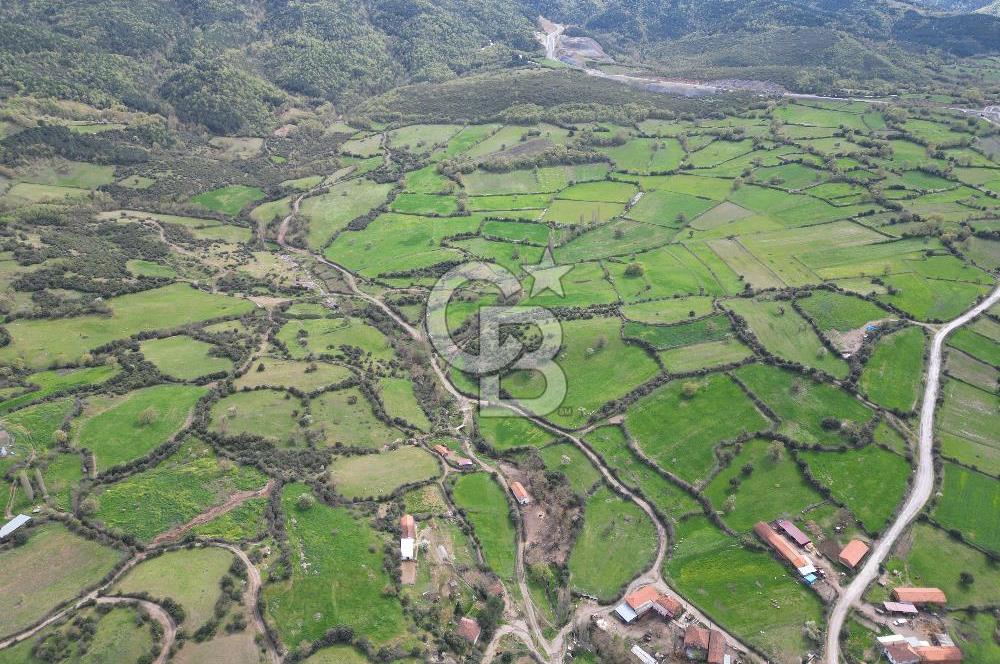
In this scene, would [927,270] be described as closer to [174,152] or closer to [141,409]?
[141,409]

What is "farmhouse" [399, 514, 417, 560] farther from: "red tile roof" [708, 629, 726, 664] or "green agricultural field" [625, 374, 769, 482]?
"green agricultural field" [625, 374, 769, 482]

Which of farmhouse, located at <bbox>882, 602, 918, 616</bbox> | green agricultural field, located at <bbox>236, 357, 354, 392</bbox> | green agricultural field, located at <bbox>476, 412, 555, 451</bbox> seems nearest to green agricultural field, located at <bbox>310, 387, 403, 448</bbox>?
green agricultural field, located at <bbox>236, 357, 354, 392</bbox>

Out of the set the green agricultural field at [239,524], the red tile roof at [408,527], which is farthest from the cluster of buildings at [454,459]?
the green agricultural field at [239,524]

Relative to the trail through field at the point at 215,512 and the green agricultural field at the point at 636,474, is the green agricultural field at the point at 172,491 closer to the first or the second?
the trail through field at the point at 215,512

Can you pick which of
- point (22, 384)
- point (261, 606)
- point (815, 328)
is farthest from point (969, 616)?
point (22, 384)

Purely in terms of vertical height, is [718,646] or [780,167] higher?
[780,167]

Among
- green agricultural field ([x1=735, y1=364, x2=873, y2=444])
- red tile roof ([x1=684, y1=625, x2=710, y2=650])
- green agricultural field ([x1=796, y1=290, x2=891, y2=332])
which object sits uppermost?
green agricultural field ([x1=796, y1=290, x2=891, y2=332])
